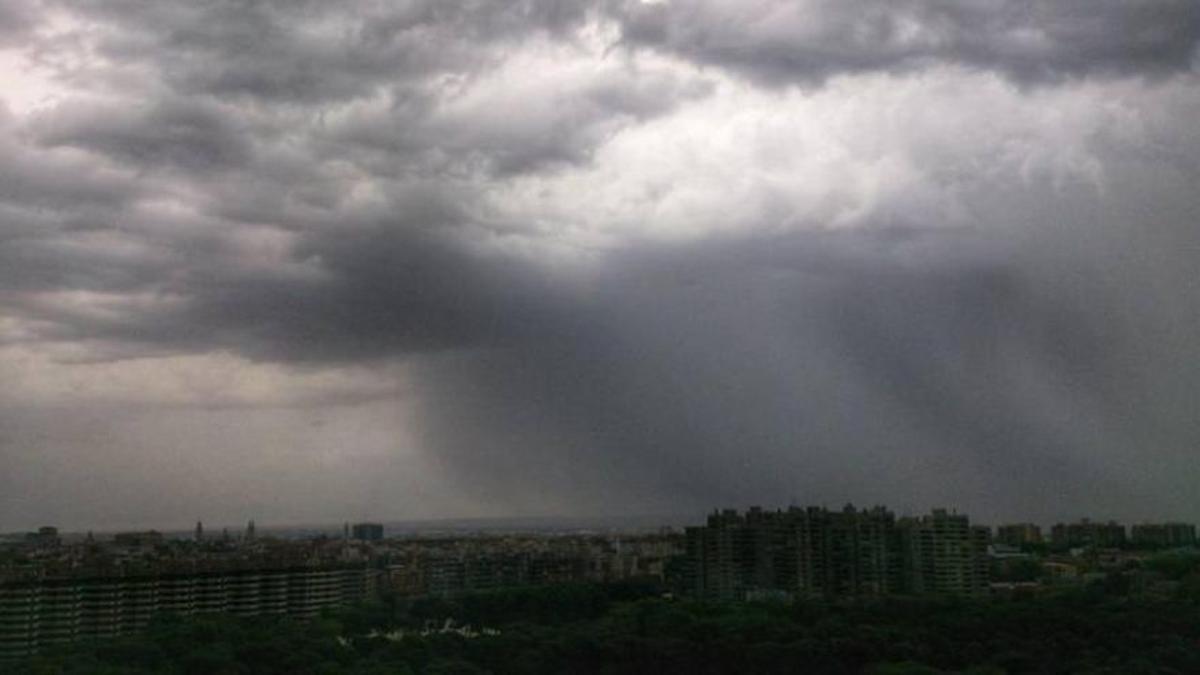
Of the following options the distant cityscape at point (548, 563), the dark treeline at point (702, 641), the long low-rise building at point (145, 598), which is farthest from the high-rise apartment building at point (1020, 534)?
the long low-rise building at point (145, 598)

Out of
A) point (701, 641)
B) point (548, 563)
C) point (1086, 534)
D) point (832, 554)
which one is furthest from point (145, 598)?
point (1086, 534)

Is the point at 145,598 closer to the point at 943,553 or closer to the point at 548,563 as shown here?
the point at 548,563

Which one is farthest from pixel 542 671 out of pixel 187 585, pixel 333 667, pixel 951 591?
pixel 951 591

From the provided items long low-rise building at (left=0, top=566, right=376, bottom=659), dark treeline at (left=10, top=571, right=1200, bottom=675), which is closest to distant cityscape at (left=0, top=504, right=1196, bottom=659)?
long low-rise building at (left=0, top=566, right=376, bottom=659)

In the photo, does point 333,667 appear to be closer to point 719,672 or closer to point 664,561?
point 719,672

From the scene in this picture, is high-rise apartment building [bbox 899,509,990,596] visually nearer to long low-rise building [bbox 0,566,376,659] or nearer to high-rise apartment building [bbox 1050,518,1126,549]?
high-rise apartment building [bbox 1050,518,1126,549]
